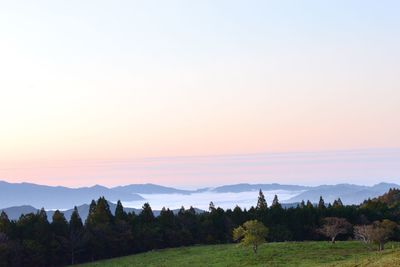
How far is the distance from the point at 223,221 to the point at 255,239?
35.2 metres

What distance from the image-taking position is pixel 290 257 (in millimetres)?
56875

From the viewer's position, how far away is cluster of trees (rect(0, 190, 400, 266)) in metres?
76.6

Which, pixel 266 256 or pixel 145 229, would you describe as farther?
pixel 145 229

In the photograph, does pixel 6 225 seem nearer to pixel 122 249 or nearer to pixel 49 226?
pixel 49 226

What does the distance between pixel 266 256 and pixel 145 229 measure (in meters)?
34.7

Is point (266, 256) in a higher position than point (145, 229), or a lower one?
lower

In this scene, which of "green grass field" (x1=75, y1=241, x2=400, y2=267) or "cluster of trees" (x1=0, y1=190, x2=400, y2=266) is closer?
"green grass field" (x1=75, y1=241, x2=400, y2=267)

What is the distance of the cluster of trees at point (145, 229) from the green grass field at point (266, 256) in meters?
3.45

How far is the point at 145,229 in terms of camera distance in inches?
3509

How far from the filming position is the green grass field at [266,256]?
54.5 meters

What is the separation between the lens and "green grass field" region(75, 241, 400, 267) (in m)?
54.5

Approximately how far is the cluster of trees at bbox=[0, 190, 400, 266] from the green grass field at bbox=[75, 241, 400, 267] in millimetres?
3450

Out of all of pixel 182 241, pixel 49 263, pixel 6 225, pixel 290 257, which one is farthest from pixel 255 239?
pixel 6 225

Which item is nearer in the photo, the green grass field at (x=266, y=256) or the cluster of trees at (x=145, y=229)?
the green grass field at (x=266, y=256)
